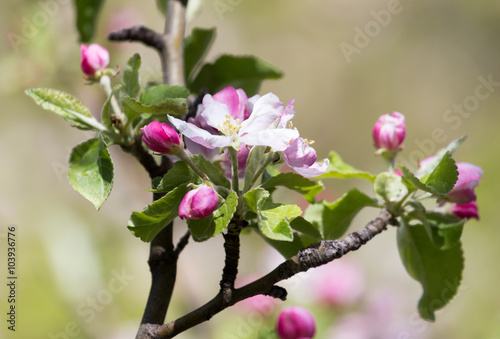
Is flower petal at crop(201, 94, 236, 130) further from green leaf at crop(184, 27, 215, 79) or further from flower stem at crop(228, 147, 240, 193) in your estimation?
green leaf at crop(184, 27, 215, 79)

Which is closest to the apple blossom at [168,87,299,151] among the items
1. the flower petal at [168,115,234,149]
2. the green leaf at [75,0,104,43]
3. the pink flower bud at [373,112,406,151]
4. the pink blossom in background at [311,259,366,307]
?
the flower petal at [168,115,234,149]

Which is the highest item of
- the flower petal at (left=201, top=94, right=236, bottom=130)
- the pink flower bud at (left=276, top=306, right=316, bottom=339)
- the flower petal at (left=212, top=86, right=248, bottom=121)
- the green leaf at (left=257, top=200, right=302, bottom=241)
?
the flower petal at (left=212, top=86, right=248, bottom=121)

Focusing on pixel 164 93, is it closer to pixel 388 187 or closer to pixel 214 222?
pixel 214 222

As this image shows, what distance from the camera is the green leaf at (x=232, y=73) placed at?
2.57 feet

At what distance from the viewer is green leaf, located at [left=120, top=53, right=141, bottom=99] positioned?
60 cm

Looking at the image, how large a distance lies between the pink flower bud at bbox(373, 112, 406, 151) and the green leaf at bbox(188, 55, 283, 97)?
0.60ft

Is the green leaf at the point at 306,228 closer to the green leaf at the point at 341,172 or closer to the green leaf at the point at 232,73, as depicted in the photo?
the green leaf at the point at 341,172

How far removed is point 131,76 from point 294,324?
0.37 meters

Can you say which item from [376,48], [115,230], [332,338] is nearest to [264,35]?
[376,48]

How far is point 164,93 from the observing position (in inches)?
22.9

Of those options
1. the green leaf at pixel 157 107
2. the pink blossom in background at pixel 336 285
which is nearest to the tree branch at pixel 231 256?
the green leaf at pixel 157 107

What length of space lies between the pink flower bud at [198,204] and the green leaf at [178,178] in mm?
39

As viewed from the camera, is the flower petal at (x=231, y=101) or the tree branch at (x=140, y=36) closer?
the flower petal at (x=231, y=101)

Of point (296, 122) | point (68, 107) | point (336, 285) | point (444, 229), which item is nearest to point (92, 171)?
point (68, 107)
